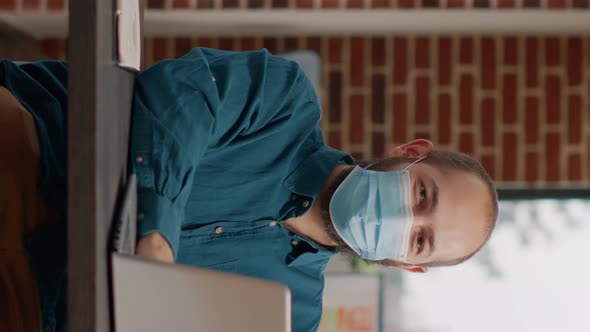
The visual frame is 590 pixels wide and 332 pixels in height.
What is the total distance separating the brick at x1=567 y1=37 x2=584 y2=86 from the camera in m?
3.84

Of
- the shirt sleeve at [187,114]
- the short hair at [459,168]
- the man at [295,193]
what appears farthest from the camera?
the short hair at [459,168]

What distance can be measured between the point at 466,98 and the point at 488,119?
0.15 meters

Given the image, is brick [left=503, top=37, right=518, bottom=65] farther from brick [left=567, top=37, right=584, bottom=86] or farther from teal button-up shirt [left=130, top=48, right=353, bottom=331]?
teal button-up shirt [left=130, top=48, right=353, bottom=331]

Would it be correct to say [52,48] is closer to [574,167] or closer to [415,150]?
[415,150]

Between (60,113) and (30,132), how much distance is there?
10cm

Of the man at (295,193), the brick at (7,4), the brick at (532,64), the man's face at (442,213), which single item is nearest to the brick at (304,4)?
the brick at (532,64)

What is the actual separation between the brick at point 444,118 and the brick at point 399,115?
0.56ft

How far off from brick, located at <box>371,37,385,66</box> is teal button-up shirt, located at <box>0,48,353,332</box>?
209 centimetres

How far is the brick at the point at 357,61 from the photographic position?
386cm

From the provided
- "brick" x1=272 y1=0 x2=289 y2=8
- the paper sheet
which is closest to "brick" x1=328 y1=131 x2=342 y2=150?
"brick" x1=272 y1=0 x2=289 y2=8

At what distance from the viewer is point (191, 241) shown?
1620mm

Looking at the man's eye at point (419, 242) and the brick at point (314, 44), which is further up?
the brick at point (314, 44)

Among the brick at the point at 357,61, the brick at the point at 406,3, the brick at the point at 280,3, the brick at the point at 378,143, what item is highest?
the brick at the point at 406,3

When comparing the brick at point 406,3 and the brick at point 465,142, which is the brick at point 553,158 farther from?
the brick at point 406,3
